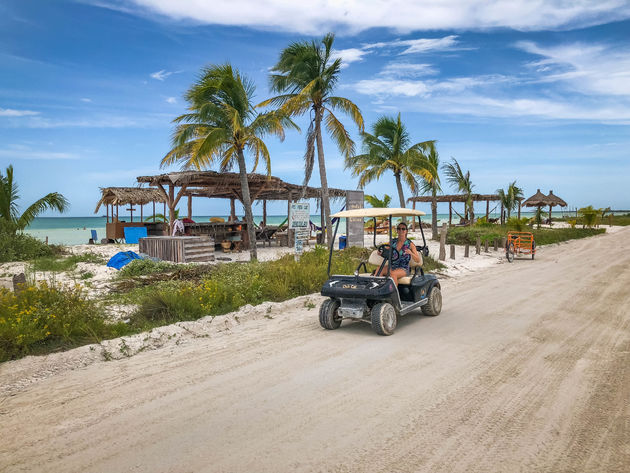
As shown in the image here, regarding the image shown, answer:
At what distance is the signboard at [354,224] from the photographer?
16.7 meters

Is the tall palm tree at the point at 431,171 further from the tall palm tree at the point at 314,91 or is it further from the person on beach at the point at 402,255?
the person on beach at the point at 402,255

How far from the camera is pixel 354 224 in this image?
17188 millimetres

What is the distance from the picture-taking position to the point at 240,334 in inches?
258

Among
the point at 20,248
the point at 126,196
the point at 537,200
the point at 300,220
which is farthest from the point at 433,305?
the point at 537,200

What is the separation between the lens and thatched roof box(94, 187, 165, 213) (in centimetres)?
2369

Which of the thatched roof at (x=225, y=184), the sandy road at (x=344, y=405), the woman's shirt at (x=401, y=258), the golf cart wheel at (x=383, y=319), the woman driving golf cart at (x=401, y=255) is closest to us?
the sandy road at (x=344, y=405)

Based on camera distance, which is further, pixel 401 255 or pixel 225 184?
pixel 225 184

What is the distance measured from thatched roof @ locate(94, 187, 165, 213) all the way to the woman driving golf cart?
63.3 feet

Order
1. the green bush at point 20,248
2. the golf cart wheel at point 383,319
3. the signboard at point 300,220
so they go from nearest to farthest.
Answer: the golf cart wheel at point 383,319
the signboard at point 300,220
the green bush at point 20,248

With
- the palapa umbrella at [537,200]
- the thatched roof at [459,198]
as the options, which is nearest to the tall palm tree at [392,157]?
the thatched roof at [459,198]

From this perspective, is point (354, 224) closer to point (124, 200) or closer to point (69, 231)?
point (124, 200)

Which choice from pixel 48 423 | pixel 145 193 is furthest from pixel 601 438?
pixel 145 193

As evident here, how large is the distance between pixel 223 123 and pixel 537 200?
36.9 metres

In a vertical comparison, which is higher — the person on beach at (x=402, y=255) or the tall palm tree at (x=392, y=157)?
the tall palm tree at (x=392, y=157)
